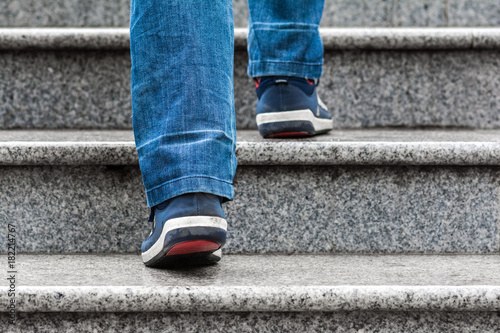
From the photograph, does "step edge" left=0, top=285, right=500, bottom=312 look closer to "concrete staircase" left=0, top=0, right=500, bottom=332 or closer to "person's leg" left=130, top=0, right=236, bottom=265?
"concrete staircase" left=0, top=0, right=500, bottom=332

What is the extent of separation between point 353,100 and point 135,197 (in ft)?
1.94

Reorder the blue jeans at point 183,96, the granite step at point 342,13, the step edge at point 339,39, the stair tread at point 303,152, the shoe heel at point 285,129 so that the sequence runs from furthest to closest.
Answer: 1. the granite step at point 342,13
2. the step edge at point 339,39
3. the shoe heel at point 285,129
4. the stair tread at point 303,152
5. the blue jeans at point 183,96

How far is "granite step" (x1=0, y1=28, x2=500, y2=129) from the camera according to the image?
1.26m

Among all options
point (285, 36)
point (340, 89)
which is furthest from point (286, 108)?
point (340, 89)

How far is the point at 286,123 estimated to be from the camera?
3.58 feet

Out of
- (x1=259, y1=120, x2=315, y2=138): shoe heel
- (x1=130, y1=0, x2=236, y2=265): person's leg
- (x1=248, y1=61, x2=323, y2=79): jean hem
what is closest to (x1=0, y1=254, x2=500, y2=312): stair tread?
(x1=130, y1=0, x2=236, y2=265): person's leg

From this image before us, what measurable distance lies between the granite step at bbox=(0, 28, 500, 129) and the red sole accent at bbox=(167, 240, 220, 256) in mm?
562

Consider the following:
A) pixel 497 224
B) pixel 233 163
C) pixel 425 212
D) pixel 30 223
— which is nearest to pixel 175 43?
pixel 233 163

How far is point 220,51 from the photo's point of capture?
785 millimetres

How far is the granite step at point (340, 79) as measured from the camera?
1.26 m

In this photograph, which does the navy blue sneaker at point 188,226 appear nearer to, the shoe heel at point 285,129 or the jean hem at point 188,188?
the jean hem at point 188,188

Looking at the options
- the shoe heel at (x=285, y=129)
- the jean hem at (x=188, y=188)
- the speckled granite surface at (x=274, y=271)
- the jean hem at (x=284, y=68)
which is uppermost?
the jean hem at (x=284, y=68)

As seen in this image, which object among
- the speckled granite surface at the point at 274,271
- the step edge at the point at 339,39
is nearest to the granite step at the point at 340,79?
the step edge at the point at 339,39

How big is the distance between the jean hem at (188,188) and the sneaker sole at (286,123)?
1.05ft
